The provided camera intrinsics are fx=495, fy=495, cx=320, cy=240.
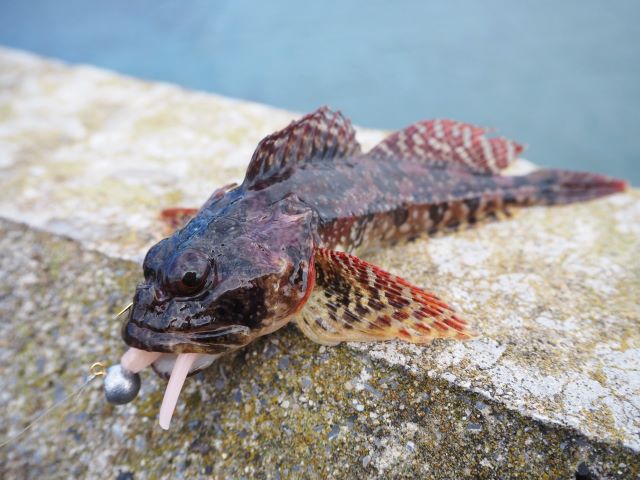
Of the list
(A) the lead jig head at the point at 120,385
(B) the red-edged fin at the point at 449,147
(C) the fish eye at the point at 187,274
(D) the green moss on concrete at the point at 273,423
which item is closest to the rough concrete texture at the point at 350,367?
(D) the green moss on concrete at the point at 273,423

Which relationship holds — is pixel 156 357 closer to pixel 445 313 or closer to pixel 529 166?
pixel 445 313

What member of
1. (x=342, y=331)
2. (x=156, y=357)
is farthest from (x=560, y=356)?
(x=156, y=357)

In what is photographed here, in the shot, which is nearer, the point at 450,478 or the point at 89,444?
the point at 450,478

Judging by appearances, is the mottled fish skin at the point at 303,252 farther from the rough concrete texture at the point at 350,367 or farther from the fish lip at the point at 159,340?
the rough concrete texture at the point at 350,367

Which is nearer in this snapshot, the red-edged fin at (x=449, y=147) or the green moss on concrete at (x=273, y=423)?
the green moss on concrete at (x=273, y=423)

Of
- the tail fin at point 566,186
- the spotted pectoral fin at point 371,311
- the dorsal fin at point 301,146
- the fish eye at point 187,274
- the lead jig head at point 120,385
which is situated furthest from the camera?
the tail fin at point 566,186

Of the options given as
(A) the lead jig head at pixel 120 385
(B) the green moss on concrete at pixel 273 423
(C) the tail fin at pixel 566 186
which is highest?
(C) the tail fin at pixel 566 186

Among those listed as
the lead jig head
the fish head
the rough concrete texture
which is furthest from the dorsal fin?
the lead jig head
